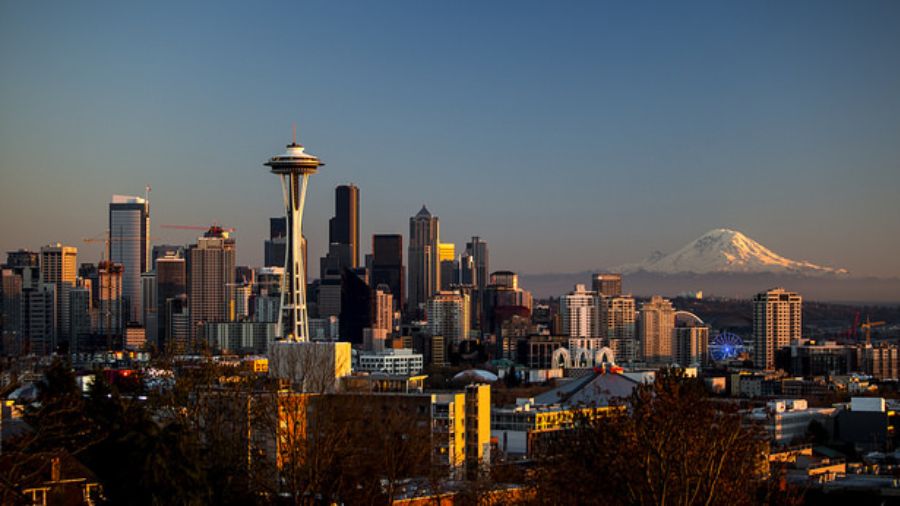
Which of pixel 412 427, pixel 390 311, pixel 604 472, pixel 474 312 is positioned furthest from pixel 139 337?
pixel 604 472

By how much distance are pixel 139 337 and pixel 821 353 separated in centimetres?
5744

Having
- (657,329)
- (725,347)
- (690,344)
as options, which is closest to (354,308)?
(657,329)

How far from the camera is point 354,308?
463 feet

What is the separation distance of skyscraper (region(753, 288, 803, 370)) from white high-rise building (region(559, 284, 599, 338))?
2246cm

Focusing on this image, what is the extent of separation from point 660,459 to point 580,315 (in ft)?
433

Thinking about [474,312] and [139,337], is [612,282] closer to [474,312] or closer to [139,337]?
[474,312]

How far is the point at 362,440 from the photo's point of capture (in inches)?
1156

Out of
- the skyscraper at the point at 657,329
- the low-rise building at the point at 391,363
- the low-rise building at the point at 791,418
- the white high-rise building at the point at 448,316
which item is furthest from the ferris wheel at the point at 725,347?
the low-rise building at the point at 791,418

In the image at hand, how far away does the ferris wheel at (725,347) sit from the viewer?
12988 centimetres

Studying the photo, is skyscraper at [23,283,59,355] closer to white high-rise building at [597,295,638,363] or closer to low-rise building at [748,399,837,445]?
white high-rise building at [597,295,638,363]

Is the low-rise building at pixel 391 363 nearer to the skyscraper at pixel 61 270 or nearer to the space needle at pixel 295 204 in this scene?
the space needle at pixel 295 204

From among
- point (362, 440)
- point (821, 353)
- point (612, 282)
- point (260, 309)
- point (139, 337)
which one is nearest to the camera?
point (362, 440)

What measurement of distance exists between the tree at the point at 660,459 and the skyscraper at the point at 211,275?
12658 cm

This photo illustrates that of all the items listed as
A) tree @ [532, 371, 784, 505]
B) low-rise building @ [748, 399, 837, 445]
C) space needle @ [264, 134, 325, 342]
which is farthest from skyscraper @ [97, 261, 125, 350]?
tree @ [532, 371, 784, 505]
